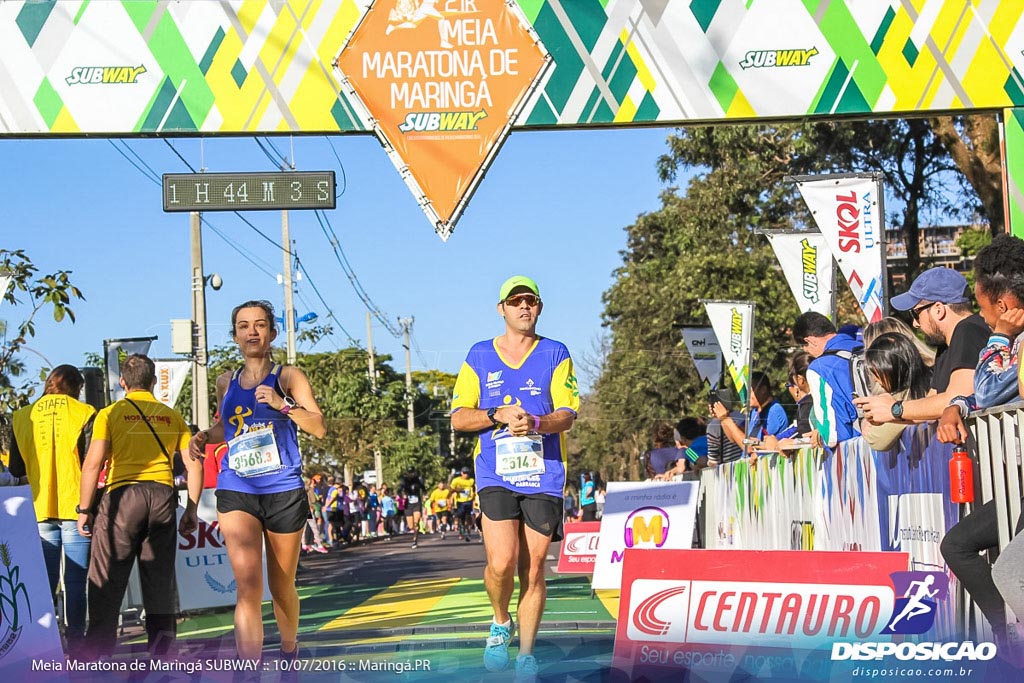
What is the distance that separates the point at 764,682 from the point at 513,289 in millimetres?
2565

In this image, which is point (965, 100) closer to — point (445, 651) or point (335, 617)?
point (445, 651)

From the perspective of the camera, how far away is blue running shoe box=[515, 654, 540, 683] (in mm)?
6391

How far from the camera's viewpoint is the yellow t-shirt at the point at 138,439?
817 cm

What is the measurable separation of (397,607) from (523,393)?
584 cm

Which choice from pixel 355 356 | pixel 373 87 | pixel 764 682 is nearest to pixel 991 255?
pixel 764 682

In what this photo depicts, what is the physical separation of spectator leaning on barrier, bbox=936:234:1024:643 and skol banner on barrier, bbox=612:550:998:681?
14 cm

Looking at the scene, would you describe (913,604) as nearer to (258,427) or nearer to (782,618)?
(782,618)

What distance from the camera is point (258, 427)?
6.67 meters

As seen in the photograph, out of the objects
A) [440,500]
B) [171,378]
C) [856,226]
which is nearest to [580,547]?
[856,226]

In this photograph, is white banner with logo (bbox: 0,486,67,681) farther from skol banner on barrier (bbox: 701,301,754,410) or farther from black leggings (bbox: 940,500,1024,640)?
skol banner on barrier (bbox: 701,301,754,410)

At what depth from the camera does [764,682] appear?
18.4 ft

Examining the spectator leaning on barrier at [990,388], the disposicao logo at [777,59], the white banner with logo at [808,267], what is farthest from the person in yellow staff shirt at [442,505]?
the spectator leaning on barrier at [990,388]

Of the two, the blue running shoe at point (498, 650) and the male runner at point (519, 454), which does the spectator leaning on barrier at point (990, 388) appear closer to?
the male runner at point (519, 454)

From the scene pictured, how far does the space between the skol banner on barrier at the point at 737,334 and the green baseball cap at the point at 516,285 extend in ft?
38.5
